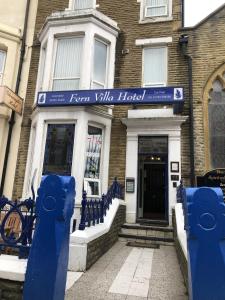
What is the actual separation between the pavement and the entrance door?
616 cm

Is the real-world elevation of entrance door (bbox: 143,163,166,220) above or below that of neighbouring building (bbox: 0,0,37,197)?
below

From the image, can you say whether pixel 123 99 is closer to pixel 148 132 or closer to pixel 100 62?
pixel 148 132

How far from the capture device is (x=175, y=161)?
9.30 meters

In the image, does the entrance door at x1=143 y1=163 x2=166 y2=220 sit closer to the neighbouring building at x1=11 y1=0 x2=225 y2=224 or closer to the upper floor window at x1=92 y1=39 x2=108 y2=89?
the neighbouring building at x1=11 y1=0 x2=225 y2=224

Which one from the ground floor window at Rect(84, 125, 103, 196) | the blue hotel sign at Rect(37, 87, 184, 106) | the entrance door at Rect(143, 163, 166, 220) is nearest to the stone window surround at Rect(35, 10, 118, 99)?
the blue hotel sign at Rect(37, 87, 184, 106)

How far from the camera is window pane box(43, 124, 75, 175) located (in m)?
9.22

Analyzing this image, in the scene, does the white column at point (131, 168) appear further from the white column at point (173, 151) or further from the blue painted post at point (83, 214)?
the blue painted post at point (83, 214)

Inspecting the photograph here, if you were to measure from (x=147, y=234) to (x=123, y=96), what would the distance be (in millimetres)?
4280

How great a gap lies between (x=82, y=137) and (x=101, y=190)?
1963 mm

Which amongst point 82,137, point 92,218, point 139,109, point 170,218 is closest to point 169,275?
point 92,218

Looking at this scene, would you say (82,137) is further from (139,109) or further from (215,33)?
(215,33)

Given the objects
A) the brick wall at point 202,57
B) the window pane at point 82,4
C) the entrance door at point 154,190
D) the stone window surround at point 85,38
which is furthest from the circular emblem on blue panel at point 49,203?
the window pane at point 82,4

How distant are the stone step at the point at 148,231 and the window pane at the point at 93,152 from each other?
7.05 ft

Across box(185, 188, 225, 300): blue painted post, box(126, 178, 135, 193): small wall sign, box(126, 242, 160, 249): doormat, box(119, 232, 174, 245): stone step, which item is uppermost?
box(126, 178, 135, 193): small wall sign
